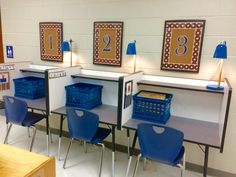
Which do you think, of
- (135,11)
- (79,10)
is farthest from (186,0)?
(79,10)

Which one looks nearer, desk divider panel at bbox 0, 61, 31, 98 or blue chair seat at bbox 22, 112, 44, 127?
blue chair seat at bbox 22, 112, 44, 127

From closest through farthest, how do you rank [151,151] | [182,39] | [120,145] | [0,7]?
[151,151] < [182,39] < [120,145] < [0,7]

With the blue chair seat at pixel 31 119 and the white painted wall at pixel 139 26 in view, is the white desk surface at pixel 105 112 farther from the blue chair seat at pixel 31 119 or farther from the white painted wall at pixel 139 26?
the white painted wall at pixel 139 26

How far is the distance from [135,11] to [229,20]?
1039 mm

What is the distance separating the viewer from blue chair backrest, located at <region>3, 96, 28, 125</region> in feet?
8.44

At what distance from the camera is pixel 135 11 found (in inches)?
104

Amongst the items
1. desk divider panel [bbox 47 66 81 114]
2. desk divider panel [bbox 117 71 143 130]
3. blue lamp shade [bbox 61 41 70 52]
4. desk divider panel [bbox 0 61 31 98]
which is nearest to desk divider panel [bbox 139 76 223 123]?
desk divider panel [bbox 117 71 143 130]

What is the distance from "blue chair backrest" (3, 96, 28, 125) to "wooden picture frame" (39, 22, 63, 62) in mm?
942

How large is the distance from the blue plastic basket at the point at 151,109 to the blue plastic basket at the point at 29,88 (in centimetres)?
147

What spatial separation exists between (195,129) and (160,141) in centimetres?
49

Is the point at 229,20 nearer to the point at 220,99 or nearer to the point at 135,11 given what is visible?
the point at 220,99

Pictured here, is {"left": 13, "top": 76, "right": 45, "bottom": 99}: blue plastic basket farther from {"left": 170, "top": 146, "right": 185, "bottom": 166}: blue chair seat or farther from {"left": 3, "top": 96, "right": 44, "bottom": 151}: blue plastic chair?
{"left": 170, "top": 146, "right": 185, "bottom": 166}: blue chair seat

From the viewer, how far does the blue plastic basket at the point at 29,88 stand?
300cm

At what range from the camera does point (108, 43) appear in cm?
286
